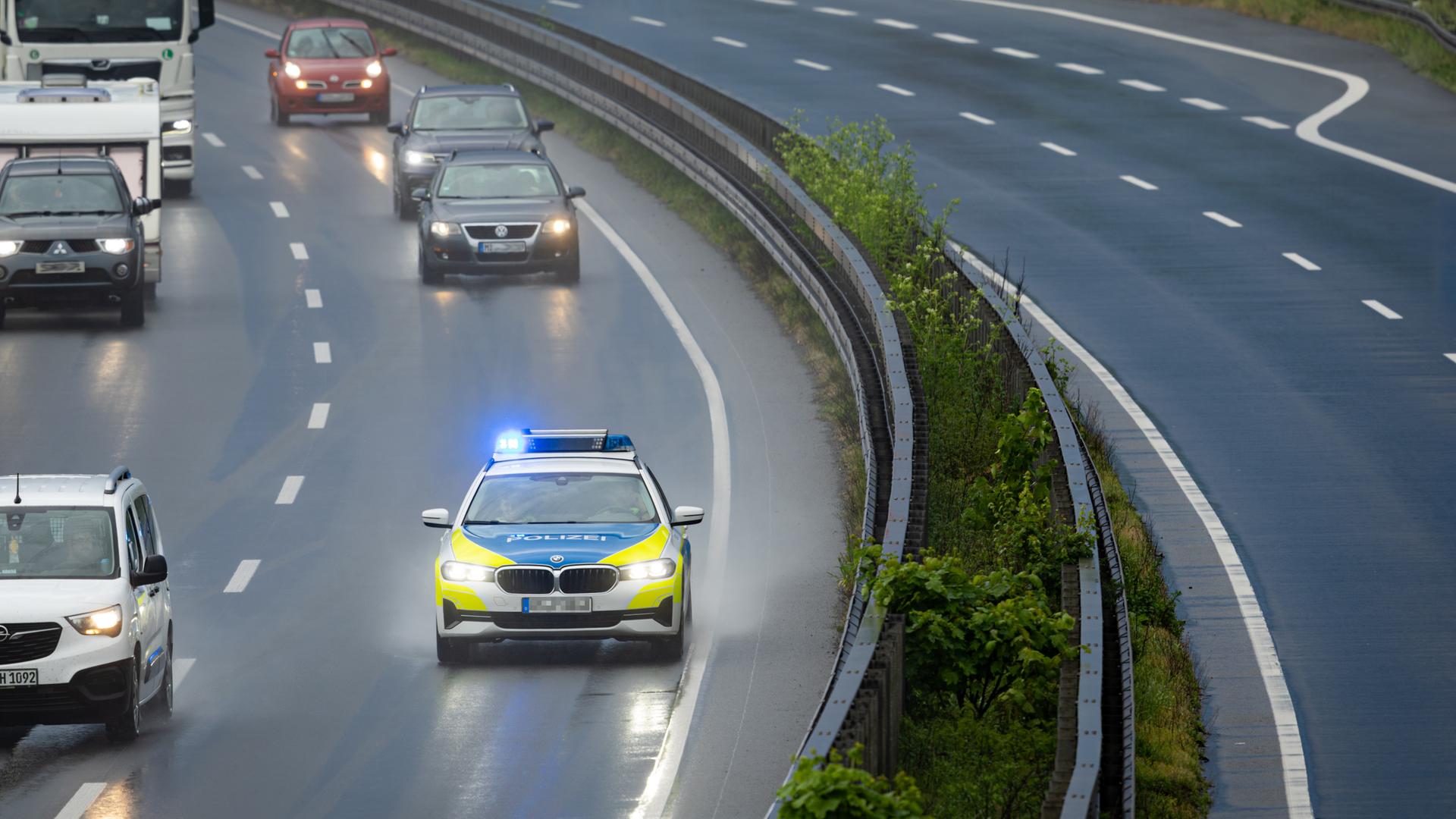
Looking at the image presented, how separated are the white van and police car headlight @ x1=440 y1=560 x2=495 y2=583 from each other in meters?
1.91

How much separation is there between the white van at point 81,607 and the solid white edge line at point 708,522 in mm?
3350

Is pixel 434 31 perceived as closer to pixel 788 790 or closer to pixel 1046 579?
pixel 1046 579

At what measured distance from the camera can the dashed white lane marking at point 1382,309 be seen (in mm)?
25391

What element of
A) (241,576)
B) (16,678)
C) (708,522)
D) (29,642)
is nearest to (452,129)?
(708,522)

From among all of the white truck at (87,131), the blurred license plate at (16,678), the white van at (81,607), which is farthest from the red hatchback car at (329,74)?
the blurred license plate at (16,678)

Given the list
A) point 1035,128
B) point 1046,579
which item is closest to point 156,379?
point 1046,579

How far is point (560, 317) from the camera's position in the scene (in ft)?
94.2

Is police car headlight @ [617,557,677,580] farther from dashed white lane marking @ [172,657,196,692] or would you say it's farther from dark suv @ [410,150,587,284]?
dark suv @ [410,150,587,284]

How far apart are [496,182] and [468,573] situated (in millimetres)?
15460

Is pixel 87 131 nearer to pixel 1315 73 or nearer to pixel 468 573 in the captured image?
pixel 468 573

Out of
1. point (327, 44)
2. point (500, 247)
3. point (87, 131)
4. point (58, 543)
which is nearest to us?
point (58, 543)

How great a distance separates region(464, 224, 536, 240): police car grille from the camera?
30188 millimetres

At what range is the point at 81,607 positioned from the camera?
1452 cm

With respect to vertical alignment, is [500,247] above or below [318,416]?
above
